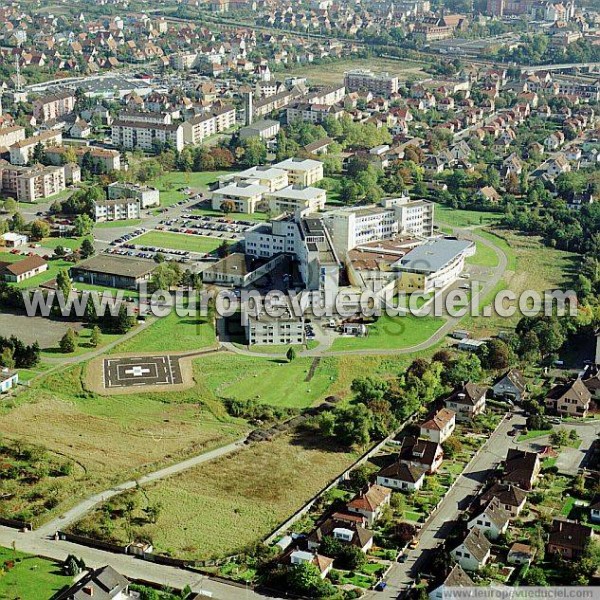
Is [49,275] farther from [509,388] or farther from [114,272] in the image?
[509,388]

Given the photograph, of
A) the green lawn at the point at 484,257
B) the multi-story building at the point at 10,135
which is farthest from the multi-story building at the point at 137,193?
the green lawn at the point at 484,257

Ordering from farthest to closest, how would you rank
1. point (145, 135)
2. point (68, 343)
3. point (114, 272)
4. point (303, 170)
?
1. point (145, 135)
2. point (303, 170)
3. point (114, 272)
4. point (68, 343)

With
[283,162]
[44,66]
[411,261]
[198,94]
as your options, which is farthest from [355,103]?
[411,261]

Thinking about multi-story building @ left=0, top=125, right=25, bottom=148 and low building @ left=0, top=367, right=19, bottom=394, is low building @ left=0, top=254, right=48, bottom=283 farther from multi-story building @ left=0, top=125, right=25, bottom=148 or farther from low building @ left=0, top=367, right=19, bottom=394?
multi-story building @ left=0, top=125, right=25, bottom=148

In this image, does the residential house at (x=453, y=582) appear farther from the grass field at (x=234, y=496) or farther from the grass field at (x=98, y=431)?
the grass field at (x=98, y=431)

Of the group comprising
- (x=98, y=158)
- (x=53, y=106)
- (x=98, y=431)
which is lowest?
(x=98, y=431)

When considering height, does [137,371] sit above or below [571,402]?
below

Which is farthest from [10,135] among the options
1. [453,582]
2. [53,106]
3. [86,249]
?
[453,582]
